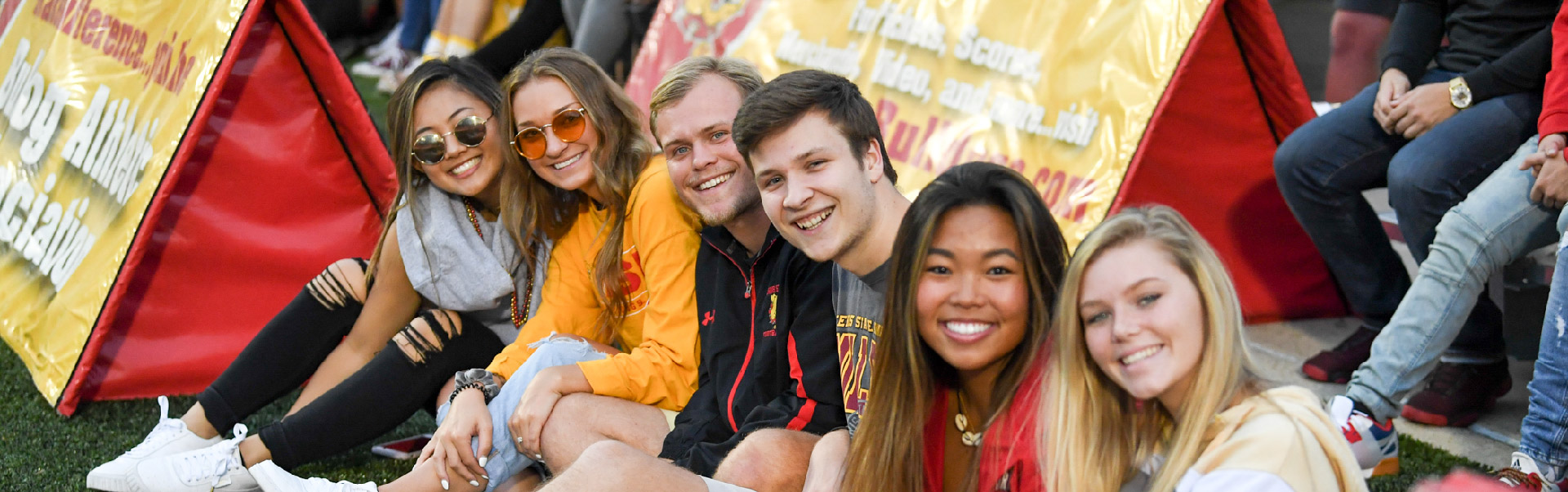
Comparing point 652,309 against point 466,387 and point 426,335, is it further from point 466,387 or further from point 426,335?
point 426,335

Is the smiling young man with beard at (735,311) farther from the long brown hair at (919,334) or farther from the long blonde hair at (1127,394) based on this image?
the long blonde hair at (1127,394)

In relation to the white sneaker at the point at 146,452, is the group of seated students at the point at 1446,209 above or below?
above

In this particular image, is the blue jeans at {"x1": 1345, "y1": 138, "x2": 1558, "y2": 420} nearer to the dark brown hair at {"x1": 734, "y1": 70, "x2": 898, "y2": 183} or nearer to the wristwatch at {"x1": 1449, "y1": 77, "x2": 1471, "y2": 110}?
the wristwatch at {"x1": 1449, "y1": 77, "x2": 1471, "y2": 110}

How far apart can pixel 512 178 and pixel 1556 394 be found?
7.27 feet

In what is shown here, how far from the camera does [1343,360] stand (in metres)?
3.24

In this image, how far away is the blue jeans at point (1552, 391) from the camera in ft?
7.77

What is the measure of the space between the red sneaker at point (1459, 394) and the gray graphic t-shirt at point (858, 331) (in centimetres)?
→ 148

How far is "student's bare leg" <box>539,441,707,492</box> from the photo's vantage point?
82.4 inches

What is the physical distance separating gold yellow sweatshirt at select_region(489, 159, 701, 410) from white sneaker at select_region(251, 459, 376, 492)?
1.37ft

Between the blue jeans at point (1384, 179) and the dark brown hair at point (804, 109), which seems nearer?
the dark brown hair at point (804, 109)

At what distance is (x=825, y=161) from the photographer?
86.0 inches

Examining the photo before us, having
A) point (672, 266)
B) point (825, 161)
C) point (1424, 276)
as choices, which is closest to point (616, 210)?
point (672, 266)

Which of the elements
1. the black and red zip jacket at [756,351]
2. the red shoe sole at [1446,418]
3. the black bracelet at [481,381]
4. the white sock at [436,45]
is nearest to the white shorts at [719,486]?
the black and red zip jacket at [756,351]

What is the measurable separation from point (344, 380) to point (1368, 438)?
228cm
